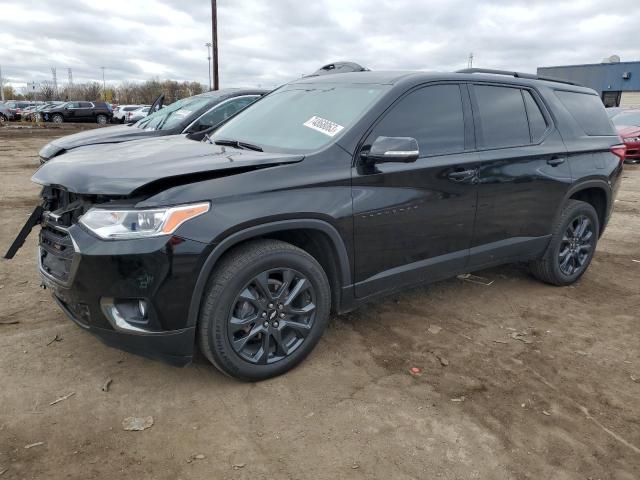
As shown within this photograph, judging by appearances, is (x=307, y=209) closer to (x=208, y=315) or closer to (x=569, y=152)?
(x=208, y=315)

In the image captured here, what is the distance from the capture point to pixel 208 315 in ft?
8.77

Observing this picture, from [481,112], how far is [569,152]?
107 centimetres

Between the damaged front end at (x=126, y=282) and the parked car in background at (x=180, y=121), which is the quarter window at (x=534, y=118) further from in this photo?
the parked car in background at (x=180, y=121)

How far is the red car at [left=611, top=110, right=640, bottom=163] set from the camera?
47.0 ft

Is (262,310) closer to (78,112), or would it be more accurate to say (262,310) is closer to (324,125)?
(324,125)

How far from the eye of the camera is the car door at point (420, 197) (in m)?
3.17

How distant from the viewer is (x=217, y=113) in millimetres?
7156

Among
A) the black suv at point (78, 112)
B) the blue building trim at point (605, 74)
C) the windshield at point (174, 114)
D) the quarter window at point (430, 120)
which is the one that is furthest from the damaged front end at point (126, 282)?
the blue building trim at point (605, 74)

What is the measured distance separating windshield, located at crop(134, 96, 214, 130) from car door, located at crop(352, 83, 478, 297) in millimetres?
4488

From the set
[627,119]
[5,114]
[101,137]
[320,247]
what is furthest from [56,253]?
[5,114]

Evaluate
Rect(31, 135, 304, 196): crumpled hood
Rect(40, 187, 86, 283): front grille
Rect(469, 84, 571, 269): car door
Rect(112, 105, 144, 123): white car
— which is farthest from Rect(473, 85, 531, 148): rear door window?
Rect(112, 105, 144, 123): white car

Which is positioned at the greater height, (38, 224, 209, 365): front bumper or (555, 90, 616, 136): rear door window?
(555, 90, 616, 136): rear door window

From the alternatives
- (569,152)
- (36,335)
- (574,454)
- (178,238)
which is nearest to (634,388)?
(574,454)

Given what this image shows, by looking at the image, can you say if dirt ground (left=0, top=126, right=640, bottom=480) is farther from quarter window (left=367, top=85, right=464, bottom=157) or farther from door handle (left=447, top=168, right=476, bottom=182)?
quarter window (left=367, top=85, right=464, bottom=157)
